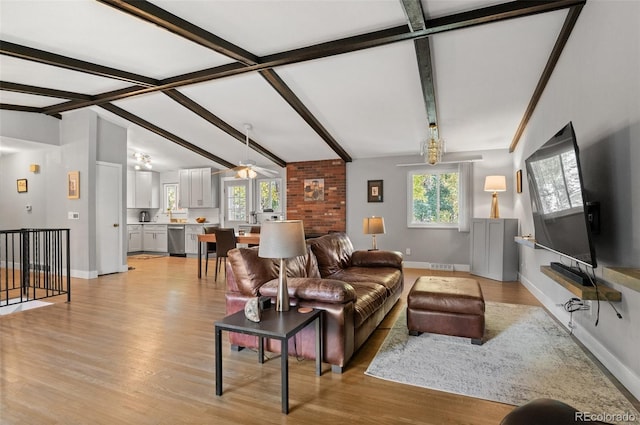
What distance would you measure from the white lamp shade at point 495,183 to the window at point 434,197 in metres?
0.75

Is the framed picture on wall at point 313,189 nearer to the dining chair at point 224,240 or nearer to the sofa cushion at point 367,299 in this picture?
the dining chair at point 224,240

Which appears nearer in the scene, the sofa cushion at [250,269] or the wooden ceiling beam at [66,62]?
the sofa cushion at [250,269]

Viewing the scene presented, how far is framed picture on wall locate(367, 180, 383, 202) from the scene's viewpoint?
708 centimetres

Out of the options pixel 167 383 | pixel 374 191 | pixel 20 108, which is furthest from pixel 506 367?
pixel 20 108

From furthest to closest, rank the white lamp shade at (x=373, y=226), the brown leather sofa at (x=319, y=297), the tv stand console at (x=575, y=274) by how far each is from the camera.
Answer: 1. the white lamp shade at (x=373, y=226)
2. the tv stand console at (x=575, y=274)
3. the brown leather sofa at (x=319, y=297)

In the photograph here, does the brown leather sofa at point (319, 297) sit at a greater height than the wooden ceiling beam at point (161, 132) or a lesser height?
lesser

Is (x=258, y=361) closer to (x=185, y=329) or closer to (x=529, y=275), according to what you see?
(x=185, y=329)

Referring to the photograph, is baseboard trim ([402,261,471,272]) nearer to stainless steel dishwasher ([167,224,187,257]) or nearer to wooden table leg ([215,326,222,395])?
wooden table leg ([215,326,222,395])

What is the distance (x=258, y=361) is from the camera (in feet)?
8.32

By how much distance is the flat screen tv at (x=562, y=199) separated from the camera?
2.23 m

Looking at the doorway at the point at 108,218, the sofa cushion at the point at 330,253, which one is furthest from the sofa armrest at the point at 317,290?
the doorway at the point at 108,218

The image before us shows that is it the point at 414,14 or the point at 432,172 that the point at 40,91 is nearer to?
the point at 414,14

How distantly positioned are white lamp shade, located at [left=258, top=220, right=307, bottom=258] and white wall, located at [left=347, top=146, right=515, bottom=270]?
197 inches

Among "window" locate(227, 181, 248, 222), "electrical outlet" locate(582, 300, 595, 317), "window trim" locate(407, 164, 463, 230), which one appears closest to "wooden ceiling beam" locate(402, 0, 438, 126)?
"window trim" locate(407, 164, 463, 230)
